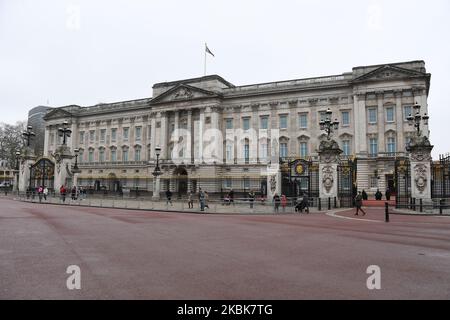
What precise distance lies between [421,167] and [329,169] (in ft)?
19.7

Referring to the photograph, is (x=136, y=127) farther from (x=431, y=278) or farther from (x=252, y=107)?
(x=431, y=278)

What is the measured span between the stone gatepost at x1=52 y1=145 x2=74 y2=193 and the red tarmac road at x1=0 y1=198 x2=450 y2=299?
24492 mm

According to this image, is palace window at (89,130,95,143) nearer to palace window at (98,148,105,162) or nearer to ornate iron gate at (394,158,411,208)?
palace window at (98,148,105,162)

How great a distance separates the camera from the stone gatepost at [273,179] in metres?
27.6

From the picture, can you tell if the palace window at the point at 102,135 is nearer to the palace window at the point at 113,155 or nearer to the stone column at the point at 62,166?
the palace window at the point at 113,155

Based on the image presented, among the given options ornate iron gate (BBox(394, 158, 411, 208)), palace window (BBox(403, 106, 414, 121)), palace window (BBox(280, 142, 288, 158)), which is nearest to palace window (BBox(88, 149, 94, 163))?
palace window (BBox(280, 142, 288, 158))

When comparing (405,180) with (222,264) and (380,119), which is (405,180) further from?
(380,119)

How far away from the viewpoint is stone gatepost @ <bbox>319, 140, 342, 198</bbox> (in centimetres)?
2539

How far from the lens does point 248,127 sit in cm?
5562

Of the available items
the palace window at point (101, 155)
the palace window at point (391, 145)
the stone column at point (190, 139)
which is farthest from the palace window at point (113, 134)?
the palace window at point (391, 145)

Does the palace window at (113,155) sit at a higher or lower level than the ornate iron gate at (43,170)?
higher

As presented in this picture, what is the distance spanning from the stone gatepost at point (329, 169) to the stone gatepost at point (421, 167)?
5003 millimetres

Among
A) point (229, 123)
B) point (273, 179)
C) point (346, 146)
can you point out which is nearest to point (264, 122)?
point (229, 123)
